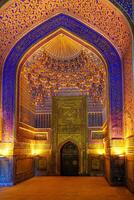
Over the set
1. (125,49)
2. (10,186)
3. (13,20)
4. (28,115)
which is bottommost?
(10,186)

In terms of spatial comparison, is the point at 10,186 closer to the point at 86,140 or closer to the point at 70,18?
the point at 86,140

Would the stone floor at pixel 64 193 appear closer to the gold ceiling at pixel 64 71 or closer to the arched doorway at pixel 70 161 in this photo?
the arched doorway at pixel 70 161

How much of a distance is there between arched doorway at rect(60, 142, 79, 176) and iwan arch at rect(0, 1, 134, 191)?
4cm

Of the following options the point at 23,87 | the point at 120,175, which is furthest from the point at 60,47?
the point at 120,175

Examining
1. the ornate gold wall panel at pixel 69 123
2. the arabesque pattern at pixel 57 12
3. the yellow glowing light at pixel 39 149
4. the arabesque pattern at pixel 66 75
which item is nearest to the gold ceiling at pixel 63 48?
the arabesque pattern at pixel 66 75

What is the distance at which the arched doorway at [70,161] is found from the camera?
13.2 meters

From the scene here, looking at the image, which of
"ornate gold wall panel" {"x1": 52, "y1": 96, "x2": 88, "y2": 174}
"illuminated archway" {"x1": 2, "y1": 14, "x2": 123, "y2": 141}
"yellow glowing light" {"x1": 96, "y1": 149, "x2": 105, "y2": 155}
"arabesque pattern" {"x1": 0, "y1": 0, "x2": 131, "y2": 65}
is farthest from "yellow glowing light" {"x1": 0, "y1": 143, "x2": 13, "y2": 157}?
"yellow glowing light" {"x1": 96, "y1": 149, "x2": 105, "y2": 155}

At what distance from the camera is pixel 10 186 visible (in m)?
9.30

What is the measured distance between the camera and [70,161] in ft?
43.4

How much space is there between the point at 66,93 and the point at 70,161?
301 cm

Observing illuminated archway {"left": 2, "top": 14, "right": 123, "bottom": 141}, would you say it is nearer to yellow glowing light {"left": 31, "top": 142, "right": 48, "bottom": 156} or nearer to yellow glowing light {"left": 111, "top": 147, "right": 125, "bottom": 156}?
yellow glowing light {"left": 111, "top": 147, "right": 125, "bottom": 156}

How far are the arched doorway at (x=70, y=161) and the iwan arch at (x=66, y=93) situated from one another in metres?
0.04

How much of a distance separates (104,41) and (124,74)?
50.2 inches

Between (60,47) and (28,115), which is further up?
(60,47)
